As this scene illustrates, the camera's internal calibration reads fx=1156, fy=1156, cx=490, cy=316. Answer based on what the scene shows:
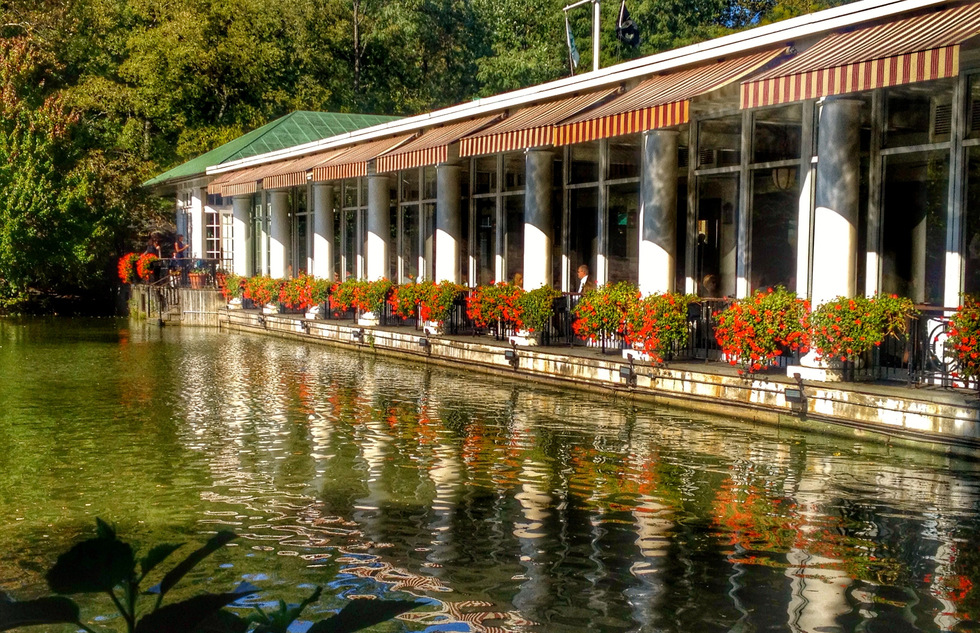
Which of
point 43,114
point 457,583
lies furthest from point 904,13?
point 43,114

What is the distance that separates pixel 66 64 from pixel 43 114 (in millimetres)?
11358

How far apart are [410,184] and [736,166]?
12.4 metres

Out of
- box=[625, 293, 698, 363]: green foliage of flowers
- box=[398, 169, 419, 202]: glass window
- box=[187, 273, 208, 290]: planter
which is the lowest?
box=[625, 293, 698, 363]: green foliage of flowers

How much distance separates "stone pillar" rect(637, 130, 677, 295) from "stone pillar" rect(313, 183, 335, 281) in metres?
14.0

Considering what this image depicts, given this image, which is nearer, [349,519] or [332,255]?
[349,519]

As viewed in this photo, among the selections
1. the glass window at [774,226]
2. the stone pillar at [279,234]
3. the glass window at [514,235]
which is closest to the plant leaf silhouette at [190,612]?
the glass window at [774,226]

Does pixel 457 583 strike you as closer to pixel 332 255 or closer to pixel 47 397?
pixel 47 397

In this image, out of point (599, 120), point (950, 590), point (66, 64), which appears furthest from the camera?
point (66, 64)

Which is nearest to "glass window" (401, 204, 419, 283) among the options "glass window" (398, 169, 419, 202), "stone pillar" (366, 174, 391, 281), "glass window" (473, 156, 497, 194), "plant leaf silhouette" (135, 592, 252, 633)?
"glass window" (398, 169, 419, 202)

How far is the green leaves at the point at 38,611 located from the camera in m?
1.43

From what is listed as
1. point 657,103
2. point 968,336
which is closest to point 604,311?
point 657,103

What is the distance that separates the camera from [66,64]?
47.8 metres

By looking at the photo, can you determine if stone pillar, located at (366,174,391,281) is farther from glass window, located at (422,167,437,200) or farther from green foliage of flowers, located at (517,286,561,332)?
green foliage of flowers, located at (517,286,561,332)

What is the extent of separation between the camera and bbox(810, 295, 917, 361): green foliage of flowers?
12508mm
